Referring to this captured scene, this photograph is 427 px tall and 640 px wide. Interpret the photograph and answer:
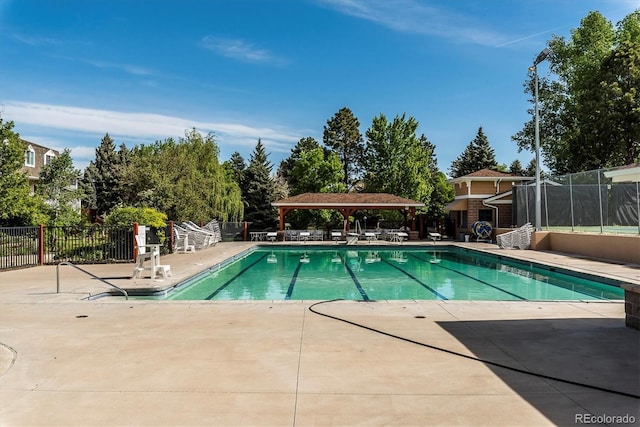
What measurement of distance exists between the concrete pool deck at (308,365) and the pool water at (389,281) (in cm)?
Result: 291

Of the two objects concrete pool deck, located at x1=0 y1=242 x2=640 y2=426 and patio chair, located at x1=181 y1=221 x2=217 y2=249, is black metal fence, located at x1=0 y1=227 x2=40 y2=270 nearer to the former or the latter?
patio chair, located at x1=181 y1=221 x2=217 y2=249

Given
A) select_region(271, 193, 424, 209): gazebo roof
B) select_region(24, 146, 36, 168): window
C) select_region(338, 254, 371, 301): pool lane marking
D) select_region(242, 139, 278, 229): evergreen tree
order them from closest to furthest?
select_region(338, 254, 371, 301): pool lane marking → select_region(271, 193, 424, 209): gazebo roof → select_region(24, 146, 36, 168): window → select_region(242, 139, 278, 229): evergreen tree

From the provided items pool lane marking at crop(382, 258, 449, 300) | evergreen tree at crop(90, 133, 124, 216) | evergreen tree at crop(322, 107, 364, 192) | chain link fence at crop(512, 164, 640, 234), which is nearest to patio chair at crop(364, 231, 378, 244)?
chain link fence at crop(512, 164, 640, 234)

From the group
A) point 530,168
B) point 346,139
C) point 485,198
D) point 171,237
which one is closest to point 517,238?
point 485,198

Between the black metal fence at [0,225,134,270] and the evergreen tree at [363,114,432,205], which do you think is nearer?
the black metal fence at [0,225,134,270]

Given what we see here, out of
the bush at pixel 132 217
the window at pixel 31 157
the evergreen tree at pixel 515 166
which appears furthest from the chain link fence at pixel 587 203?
the evergreen tree at pixel 515 166

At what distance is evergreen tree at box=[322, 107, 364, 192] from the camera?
4920 cm

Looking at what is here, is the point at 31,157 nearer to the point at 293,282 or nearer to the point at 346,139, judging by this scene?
the point at 293,282

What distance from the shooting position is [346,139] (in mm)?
49469

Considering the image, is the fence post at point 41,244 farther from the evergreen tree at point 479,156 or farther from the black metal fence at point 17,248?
the evergreen tree at point 479,156

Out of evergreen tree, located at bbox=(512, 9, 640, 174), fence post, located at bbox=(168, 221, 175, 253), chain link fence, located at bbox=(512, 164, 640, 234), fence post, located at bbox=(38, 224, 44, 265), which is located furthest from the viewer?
evergreen tree, located at bbox=(512, 9, 640, 174)

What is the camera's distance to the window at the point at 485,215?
27.0 m

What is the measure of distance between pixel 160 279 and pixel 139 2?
7156 millimetres

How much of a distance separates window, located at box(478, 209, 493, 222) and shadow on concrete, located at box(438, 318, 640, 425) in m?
21.7
